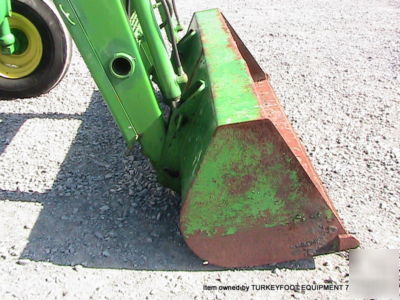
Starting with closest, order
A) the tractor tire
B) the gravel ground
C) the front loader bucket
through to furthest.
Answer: the front loader bucket
the gravel ground
the tractor tire

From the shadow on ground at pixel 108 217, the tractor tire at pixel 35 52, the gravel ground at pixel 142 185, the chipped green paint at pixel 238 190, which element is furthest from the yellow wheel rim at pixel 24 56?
the chipped green paint at pixel 238 190

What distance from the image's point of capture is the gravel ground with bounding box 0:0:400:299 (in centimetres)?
229

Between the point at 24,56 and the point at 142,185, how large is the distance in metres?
1.67

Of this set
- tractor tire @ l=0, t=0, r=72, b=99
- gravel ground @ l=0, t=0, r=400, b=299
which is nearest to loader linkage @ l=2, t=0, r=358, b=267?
gravel ground @ l=0, t=0, r=400, b=299

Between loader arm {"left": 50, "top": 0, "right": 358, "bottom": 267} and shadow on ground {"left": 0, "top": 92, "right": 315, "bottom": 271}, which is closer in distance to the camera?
loader arm {"left": 50, "top": 0, "right": 358, "bottom": 267}

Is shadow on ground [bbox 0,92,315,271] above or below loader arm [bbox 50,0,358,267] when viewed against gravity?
below

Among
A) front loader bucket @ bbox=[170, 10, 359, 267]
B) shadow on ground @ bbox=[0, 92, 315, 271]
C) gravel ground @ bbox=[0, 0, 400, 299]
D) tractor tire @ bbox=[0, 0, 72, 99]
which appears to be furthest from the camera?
tractor tire @ bbox=[0, 0, 72, 99]

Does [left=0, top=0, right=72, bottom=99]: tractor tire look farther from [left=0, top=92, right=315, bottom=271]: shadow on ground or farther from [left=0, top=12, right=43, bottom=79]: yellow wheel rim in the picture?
[left=0, top=92, right=315, bottom=271]: shadow on ground

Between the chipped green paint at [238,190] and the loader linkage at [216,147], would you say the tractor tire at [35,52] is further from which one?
the chipped green paint at [238,190]

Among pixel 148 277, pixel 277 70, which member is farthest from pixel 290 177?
pixel 277 70

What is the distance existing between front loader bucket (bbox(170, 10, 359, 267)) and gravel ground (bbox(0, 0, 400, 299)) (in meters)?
0.16

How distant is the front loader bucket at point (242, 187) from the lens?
2027 mm

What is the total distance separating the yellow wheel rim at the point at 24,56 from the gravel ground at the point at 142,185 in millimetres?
250

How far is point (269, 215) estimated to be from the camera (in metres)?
2.16
